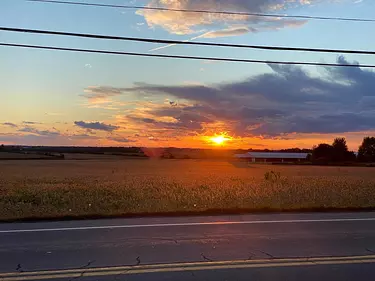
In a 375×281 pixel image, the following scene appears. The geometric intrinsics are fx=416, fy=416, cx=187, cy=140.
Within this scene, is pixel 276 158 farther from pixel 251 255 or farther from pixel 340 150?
pixel 251 255

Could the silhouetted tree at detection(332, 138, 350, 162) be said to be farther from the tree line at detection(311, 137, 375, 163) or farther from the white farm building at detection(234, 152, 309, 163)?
the white farm building at detection(234, 152, 309, 163)

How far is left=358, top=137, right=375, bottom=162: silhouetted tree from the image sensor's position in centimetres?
11685

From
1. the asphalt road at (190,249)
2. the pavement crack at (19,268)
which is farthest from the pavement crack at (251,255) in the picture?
the pavement crack at (19,268)

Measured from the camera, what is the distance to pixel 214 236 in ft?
26.3

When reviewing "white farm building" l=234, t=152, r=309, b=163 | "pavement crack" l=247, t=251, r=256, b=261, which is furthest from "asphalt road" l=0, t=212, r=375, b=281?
"white farm building" l=234, t=152, r=309, b=163

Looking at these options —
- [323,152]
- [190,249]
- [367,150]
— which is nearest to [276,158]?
[323,152]

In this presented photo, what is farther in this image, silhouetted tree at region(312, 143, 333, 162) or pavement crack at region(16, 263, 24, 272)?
silhouetted tree at region(312, 143, 333, 162)

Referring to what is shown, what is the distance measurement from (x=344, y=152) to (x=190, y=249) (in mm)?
120110

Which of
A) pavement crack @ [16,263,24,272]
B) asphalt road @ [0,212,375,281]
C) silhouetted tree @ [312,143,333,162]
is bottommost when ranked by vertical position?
pavement crack @ [16,263,24,272]

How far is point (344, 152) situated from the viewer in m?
118

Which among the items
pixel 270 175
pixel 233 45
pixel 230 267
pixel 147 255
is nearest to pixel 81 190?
pixel 233 45

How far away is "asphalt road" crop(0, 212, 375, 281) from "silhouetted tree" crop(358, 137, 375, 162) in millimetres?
116338

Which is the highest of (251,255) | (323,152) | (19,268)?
(323,152)

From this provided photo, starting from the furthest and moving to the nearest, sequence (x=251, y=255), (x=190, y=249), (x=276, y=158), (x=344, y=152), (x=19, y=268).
A: (x=276, y=158)
(x=344, y=152)
(x=190, y=249)
(x=251, y=255)
(x=19, y=268)
